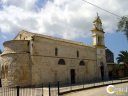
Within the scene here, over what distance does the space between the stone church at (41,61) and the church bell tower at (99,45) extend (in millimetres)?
3408

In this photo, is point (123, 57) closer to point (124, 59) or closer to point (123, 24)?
point (124, 59)

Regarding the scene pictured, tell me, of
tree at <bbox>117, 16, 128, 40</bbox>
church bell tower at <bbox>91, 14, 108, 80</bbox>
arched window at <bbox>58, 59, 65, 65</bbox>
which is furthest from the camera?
church bell tower at <bbox>91, 14, 108, 80</bbox>

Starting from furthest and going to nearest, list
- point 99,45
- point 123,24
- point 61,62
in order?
point 99,45 → point 61,62 → point 123,24

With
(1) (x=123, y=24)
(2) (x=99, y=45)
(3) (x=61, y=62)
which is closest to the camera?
(1) (x=123, y=24)

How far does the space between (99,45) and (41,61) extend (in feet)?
52.1

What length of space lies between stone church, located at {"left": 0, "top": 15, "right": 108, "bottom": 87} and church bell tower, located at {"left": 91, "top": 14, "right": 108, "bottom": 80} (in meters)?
3.41

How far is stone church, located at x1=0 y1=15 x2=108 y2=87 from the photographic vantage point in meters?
31.5

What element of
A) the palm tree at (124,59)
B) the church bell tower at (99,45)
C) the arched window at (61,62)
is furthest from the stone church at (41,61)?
the palm tree at (124,59)

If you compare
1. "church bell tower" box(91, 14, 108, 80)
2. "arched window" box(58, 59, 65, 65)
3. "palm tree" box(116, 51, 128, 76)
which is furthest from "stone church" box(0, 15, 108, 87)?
"palm tree" box(116, 51, 128, 76)

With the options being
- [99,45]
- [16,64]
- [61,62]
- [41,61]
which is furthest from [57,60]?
[99,45]

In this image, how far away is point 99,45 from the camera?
45.5m

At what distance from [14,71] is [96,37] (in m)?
18.5

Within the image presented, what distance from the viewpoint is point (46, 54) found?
33.7 m

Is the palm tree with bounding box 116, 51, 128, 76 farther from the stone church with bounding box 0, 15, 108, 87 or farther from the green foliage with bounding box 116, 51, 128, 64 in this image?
the stone church with bounding box 0, 15, 108, 87
